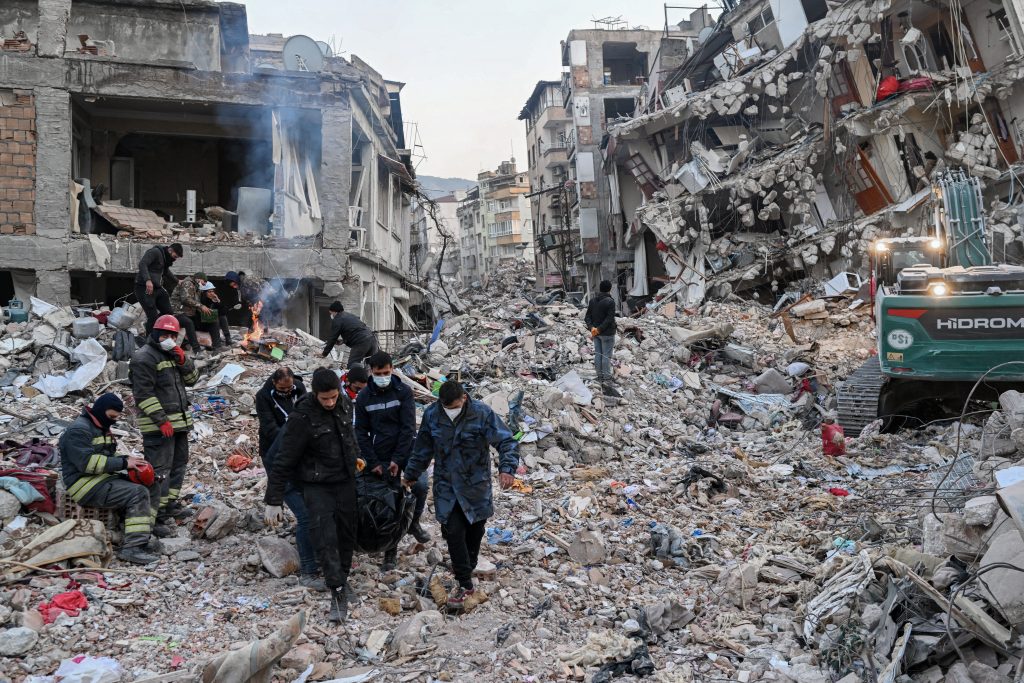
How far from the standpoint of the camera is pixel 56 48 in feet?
44.8

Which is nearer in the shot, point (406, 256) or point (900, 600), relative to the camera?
point (900, 600)

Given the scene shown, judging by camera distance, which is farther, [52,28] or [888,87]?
[888,87]

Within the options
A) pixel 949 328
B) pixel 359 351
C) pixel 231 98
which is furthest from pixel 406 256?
pixel 949 328

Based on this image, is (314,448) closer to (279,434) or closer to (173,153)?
(279,434)

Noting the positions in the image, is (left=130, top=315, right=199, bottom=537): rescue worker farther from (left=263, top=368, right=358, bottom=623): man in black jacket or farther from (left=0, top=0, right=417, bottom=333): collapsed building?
(left=0, top=0, right=417, bottom=333): collapsed building

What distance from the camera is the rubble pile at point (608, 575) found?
3.69 m

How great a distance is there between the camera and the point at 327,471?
15.3 feet

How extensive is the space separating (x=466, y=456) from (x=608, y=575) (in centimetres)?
148

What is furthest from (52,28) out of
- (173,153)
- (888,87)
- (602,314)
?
(888,87)

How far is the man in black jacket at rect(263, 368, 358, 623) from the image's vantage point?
461 cm

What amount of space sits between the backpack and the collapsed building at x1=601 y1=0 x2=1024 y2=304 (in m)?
14.5

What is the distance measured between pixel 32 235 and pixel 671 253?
712 inches

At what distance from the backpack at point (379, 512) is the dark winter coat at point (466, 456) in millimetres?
285

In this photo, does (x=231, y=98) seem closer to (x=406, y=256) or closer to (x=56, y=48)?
(x=56, y=48)
